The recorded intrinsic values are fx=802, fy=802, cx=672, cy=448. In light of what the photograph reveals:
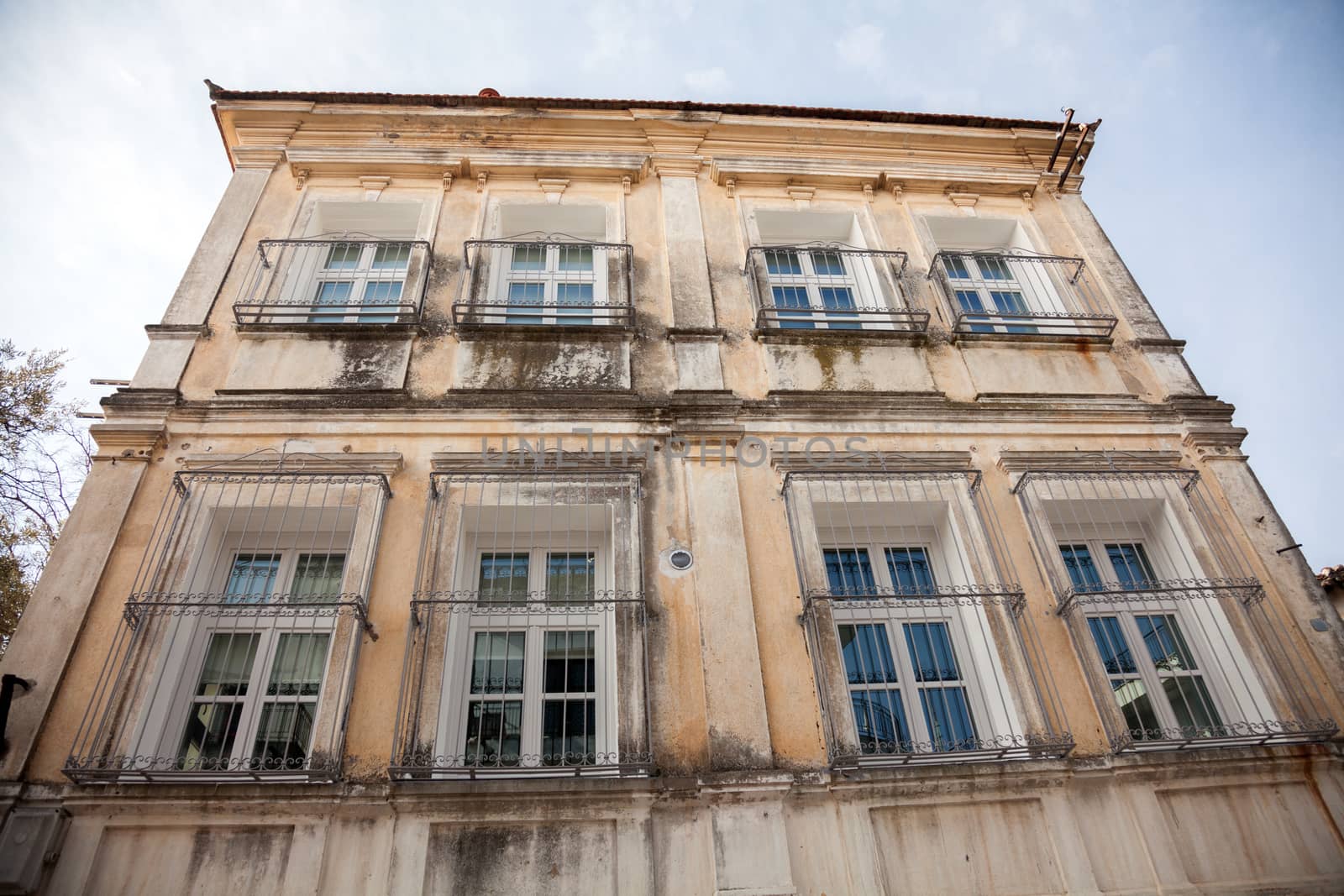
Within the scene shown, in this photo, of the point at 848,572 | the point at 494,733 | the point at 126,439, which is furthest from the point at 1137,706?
the point at 126,439

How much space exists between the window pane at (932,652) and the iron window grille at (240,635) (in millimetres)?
4221

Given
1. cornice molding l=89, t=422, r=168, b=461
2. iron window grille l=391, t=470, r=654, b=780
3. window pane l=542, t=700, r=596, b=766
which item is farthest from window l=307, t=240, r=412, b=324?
window pane l=542, t=700, r=596, b=766

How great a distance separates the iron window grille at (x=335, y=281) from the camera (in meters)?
7.85

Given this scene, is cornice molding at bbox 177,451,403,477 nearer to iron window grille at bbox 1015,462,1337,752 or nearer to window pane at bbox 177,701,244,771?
window pane at bbox 177,701,244,771

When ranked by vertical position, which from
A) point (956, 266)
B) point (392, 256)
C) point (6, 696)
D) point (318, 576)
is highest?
point (392, 256)

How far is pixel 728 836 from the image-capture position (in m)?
5.14

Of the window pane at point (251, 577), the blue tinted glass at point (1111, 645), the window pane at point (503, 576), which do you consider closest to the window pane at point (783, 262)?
the window pane at point (503, 576)

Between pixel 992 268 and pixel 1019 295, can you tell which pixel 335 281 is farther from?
pixel 1019 295

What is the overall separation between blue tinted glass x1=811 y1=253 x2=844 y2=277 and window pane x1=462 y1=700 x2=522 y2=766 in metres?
5.73

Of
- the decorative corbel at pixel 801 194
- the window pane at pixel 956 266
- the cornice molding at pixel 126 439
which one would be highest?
the decorative corbel at pixel 801 194

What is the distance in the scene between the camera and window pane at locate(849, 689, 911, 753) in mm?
5762

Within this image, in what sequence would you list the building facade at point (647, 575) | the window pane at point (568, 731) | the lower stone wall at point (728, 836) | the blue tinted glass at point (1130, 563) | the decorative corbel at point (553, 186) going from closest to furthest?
the lower stone wall at point (728, 836), the building facade at point (647, 575), the window pane at point (568, 731), the blue tinted glass at point (1130, 563), the decorative corbel at point (553, 186)

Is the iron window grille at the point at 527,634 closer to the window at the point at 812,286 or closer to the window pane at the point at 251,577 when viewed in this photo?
the window pane at the point at 251,577

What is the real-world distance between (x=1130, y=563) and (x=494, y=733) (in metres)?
5.58
